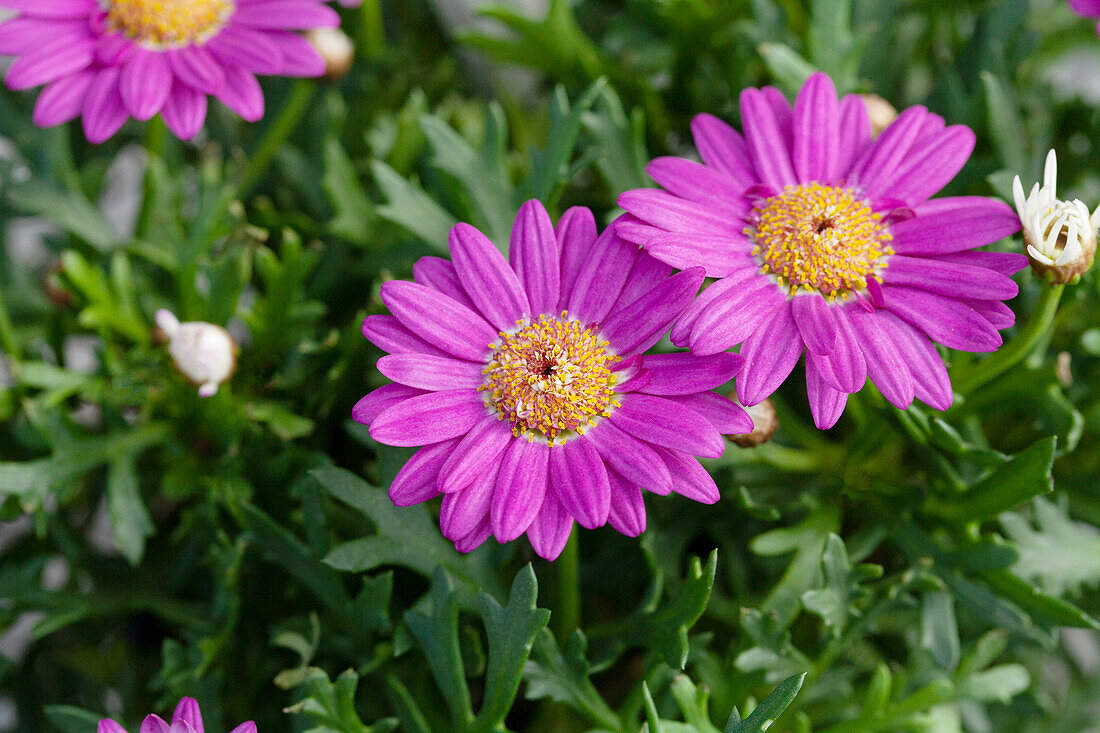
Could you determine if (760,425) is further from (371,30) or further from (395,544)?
(371,30)

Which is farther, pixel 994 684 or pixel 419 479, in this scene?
pixel 994 684

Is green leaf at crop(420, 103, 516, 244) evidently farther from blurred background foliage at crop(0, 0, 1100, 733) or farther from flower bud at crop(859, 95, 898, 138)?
flower bud at crop(859, 95, 898, 138)

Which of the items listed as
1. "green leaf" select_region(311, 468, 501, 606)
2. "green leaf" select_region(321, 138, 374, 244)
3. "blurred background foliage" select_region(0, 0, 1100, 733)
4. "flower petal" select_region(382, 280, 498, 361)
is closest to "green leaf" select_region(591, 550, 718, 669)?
"blurred background foliage" select_region(0, 0, 1100, 733)

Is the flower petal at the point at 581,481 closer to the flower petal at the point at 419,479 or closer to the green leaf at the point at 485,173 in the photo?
the flower petal at the point at 419,479

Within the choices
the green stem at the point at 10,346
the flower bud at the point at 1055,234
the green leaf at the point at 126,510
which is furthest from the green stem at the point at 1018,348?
the green stem at the point at 10,346

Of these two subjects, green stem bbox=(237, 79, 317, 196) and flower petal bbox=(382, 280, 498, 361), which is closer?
flower petal bbox=(382, 280, 498, 361)

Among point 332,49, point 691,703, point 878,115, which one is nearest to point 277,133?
point 332,49
